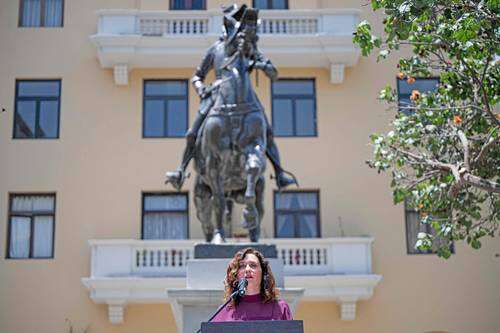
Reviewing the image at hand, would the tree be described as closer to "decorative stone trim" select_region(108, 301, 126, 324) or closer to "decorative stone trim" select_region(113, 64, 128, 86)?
"decorative stone trim" select_region(108, 301, 126, 324)

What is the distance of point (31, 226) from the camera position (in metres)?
21.5

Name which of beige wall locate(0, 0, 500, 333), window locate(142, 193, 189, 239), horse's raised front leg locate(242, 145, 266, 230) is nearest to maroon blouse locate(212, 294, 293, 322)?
horse's raised front leg locate(242, 145, 266, 230)

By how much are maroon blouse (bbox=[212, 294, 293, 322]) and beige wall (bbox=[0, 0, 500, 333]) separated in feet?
48.1

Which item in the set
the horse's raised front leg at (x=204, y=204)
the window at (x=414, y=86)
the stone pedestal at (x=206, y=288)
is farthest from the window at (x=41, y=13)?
the stone pedestal at (x=206, y=288)

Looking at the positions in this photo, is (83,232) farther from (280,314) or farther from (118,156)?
(280,314)

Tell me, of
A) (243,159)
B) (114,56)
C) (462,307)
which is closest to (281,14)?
(114,56)

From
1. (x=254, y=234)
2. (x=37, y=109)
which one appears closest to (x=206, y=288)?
(x=254, y=234)

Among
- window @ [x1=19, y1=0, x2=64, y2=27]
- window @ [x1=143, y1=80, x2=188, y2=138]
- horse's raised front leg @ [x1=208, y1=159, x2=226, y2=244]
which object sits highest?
window @ [x1=19, y1=0, x2=64, y2=27]

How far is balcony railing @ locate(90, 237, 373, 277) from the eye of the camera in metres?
19.7

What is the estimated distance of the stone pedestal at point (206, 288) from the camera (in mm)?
9203

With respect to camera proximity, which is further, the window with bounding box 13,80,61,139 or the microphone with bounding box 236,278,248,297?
the window with bounding box 13,80,61,139

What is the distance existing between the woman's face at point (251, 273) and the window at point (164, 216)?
15.6 m

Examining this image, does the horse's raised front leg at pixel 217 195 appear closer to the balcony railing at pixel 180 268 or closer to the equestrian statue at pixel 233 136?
the equestrian statue at pixel 233 136

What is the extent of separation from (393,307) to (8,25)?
1299 cm
